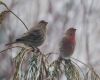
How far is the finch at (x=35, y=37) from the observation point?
7.41 ft

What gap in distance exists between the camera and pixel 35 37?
2416mm

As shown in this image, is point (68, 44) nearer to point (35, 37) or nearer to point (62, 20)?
point (35, 37)

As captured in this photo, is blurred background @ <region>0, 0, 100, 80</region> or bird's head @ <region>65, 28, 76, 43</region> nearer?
bird's head @ <region>65, 28, 76, 43</region>

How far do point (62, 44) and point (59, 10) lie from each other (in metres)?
2.40

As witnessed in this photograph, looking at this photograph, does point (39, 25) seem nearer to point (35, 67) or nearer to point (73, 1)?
point (35, 67)

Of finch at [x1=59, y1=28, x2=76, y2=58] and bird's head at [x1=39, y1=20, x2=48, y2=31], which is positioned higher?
bird's head at [x1=39, y1=20, x2=48, y2=31]

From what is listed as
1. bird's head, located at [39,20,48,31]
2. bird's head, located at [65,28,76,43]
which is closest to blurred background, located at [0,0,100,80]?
bird's head, located at [39,20,48,31]

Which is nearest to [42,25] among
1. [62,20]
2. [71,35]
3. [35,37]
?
[35,37]

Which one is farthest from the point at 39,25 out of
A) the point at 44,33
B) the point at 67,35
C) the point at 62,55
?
the point at 62,55

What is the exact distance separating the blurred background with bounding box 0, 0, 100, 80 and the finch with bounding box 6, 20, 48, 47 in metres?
1.25

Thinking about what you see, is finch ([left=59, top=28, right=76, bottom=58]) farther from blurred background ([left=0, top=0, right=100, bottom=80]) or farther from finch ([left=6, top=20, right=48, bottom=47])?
blurred background ([left=0, top=0, right=100, bottom=80])

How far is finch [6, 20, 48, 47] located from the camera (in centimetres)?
226

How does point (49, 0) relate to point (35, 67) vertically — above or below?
above

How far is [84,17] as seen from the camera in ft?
14.9
